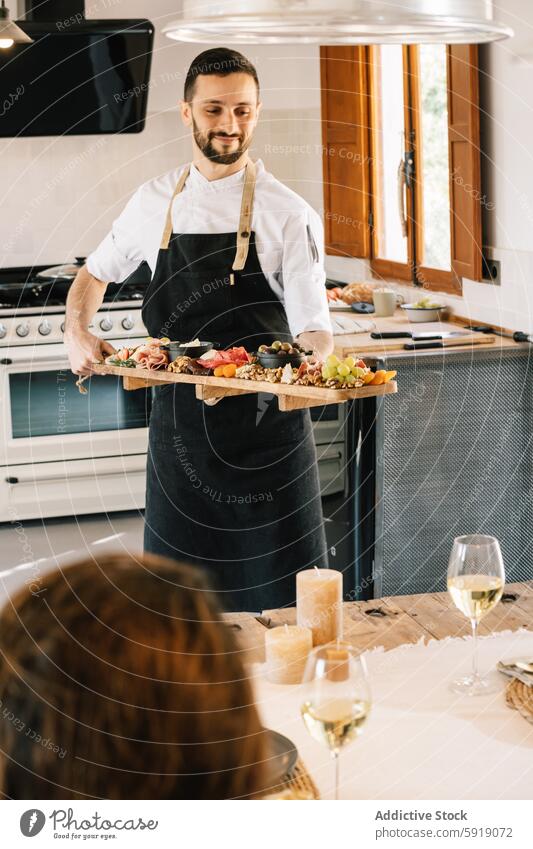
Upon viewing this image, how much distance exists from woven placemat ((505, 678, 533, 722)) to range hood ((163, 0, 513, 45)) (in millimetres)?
631

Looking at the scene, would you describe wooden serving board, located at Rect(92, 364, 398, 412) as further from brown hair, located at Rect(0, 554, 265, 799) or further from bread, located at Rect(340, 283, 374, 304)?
bread, located at Rect(340, 283, 374, 304)

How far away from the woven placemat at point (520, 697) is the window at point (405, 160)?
2005 mm

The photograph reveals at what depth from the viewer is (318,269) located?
86.7 inches

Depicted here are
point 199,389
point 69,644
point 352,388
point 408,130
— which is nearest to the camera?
point 69,644

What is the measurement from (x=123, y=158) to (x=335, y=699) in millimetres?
3932

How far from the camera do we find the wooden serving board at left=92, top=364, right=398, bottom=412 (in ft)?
6.24

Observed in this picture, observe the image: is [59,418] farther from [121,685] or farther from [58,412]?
[121,685]

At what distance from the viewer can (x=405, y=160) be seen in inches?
139

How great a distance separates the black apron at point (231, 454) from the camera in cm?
224


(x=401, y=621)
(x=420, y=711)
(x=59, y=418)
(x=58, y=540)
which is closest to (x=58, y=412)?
(x=59, y=418)

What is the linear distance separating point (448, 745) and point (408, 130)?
9.16 feet

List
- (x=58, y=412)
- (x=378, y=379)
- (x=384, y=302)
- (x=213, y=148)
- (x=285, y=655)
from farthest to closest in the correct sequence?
(x=58, y=412) → (x=384, y=302) → (x=213, y=148) → (x=378, y=379) → (x=285, y=655)

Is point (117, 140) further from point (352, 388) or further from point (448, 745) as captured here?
point (448, 745)
